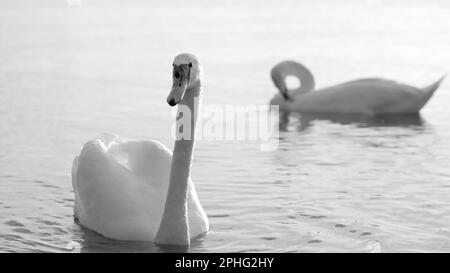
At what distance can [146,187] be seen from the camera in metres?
9.49

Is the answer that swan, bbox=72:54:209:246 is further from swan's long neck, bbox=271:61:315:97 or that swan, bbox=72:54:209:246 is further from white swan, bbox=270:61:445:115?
swan's long neck, bbox=271:61:315:97

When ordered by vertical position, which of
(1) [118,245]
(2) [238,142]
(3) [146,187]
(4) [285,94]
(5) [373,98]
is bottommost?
(1) [118,245]

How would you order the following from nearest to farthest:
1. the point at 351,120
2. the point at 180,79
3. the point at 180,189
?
the point at 180,79
the point at 180,189
the point at 351,120

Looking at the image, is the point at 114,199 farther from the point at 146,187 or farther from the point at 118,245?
the point at 118,245

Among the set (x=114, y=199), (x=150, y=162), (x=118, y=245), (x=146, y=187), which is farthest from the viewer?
(x=150, y=162)

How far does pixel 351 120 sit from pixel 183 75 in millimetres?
9018

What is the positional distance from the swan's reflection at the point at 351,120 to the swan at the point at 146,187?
6.60 meters

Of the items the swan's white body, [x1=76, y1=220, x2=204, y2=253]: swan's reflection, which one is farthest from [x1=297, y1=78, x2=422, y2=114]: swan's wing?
[x1=76, y1=220, x2=204, y2=253]: swan's reflection

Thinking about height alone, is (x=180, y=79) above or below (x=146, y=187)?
above

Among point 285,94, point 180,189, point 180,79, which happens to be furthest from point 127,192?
point 285,94

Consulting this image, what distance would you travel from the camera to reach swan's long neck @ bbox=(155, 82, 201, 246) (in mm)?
8727

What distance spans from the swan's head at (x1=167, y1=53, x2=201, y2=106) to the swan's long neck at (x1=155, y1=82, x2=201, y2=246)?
15 cm

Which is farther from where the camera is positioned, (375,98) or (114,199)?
(375,98)
